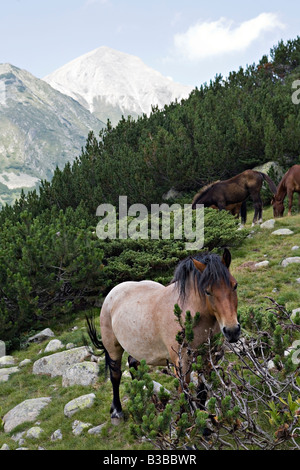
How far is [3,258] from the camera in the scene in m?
9.80

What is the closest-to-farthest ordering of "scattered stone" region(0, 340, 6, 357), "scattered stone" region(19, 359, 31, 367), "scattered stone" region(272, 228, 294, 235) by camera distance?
"scattered stone" region(19, 359, 31, 367) → "scattered stone" region(0, 340, 6, 357) → "scattered stone" region(272, 228, 294, 235)

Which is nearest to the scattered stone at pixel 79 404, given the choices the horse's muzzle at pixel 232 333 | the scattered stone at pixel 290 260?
the horse's muzzle at pixel 232 333

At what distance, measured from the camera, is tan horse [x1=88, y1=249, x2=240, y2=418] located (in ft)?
11.0

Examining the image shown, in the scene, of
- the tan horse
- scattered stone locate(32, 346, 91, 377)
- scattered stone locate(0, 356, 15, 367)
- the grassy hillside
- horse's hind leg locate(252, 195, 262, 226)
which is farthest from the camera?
horse's hind leg locate(252, 195, 262, 226)

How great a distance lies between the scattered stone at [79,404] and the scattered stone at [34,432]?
0.44m

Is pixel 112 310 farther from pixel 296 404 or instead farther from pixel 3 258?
pixel 3 258

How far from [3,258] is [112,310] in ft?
20.6

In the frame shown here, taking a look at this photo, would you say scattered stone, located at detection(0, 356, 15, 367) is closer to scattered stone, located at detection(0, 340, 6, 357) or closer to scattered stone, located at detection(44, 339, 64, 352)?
scattered stone, located at detection(0, 340, 6, 357)

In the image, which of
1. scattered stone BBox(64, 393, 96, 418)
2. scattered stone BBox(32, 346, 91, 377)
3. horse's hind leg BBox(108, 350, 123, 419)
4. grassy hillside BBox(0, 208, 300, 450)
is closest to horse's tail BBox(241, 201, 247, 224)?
grassy hillside BBox(0, 208, 300, 450)

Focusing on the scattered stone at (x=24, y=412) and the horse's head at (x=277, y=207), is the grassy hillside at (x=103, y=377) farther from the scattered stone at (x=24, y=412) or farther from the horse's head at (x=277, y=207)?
the horse's head at (x=277, y=207)

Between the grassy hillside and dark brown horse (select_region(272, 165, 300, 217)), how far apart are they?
6.18ft

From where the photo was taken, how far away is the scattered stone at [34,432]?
5.04 m
